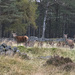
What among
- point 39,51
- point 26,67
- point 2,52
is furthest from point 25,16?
point 26,67

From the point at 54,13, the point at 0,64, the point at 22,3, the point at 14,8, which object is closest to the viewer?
the point at 0,64

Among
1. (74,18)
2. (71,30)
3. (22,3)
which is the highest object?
(22,3)

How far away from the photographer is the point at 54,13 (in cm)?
4438

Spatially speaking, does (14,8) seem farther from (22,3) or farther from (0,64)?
(0,64)

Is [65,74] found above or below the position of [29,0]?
below

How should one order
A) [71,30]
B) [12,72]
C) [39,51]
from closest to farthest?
1. [12,72]
2. [39,51]
3. [71,30]

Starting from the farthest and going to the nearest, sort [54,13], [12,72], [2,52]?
[54,13] → [2,52] → [12,72]

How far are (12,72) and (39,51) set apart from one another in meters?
6.30

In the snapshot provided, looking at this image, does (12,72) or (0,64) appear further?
(0,64)

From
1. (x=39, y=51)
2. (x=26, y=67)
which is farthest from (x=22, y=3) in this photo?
(x=26, y=67)

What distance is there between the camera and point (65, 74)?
282 inches

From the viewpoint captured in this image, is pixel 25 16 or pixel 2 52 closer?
pixel 2 52

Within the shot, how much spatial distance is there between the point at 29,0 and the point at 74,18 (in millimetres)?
19743

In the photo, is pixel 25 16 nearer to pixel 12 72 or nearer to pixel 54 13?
pixel 54 13
